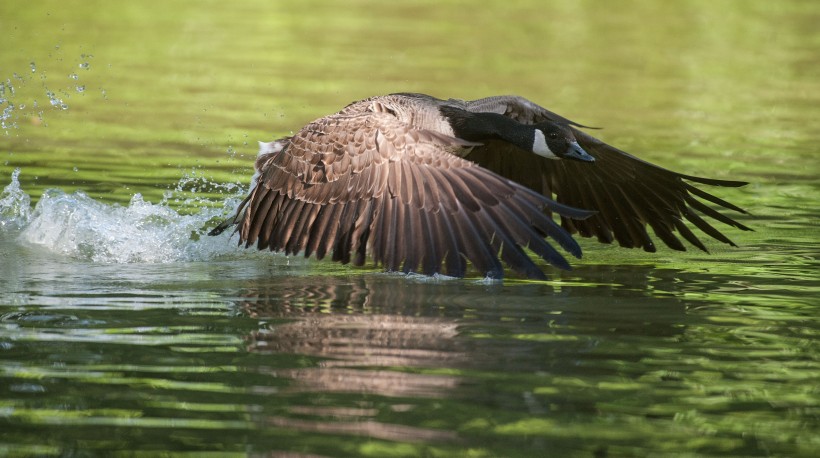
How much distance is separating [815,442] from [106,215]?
645cm

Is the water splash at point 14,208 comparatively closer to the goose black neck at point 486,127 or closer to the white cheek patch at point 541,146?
the goose black neck at point 486,127

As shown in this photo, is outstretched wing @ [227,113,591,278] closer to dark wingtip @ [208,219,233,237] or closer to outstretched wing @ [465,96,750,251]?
dark wingtip @ [208,219,233,237]

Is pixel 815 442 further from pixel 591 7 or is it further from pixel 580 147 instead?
pixel 591 7

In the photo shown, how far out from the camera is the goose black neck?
28.7 ft

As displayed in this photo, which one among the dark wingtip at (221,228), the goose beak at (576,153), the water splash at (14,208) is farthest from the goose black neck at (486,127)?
the water splash at (14,208)

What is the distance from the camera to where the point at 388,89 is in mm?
18062

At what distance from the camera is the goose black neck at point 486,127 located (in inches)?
344

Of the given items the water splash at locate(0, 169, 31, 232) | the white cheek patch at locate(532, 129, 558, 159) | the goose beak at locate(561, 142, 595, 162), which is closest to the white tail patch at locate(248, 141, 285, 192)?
the white cheek patch at locate(532, 129, 558, 159)

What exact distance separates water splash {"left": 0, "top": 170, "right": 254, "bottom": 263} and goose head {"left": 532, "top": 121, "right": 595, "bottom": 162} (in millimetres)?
2512

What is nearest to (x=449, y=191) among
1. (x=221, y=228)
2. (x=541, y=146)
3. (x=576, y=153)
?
A: (x=541, y=146)

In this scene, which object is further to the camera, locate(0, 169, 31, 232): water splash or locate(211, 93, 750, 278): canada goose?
locate(0, 169, 31, 232): water splash

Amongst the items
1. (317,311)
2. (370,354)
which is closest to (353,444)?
(370,354)

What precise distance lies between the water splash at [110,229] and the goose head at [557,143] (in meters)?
2.51

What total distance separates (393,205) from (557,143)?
145 centimetres
